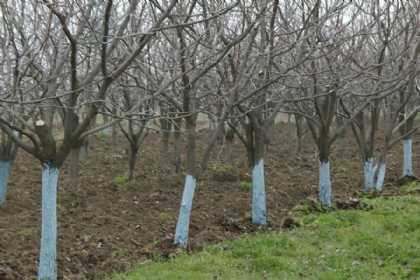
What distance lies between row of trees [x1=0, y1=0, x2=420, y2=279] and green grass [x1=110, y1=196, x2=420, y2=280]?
0.82m

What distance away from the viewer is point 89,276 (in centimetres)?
578

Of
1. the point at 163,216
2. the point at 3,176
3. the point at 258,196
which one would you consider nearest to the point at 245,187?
the point at 163,216

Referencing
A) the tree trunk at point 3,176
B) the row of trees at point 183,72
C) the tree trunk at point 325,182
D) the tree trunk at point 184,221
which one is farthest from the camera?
the tree trunk at point 3,176

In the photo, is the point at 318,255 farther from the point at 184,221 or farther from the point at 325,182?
the point at 325,182

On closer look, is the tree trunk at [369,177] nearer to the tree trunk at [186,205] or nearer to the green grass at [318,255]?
the green grass at [318,255]

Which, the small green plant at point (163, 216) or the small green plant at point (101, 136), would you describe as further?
the small green plant at point (101, 136)

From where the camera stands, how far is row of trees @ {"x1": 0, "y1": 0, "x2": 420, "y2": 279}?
16.9 feet

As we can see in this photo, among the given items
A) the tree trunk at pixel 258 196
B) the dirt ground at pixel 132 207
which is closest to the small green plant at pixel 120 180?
the dirt ground at pixel 132 207

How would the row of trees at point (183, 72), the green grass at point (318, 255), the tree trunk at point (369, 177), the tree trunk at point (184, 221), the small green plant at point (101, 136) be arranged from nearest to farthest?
1. the row of trees at point (183, 72)
2. the green grass at point (318, 255)
3. the tree trunk at point (184, 221)
4. the tree trunk at point (369, 177)
5. the small green plant at point (101, 136)

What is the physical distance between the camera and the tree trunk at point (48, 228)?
5.16 m

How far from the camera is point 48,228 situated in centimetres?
521

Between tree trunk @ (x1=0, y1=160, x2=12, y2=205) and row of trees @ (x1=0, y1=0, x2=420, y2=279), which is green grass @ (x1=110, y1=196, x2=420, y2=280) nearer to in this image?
row of trees @ (x1=0, y1=0, x2=420, y2=279)

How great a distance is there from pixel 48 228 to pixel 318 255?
300cm

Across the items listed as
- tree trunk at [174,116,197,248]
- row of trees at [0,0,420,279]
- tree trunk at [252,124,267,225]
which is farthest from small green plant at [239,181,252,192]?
tree trunk at [174,116,197,248]
